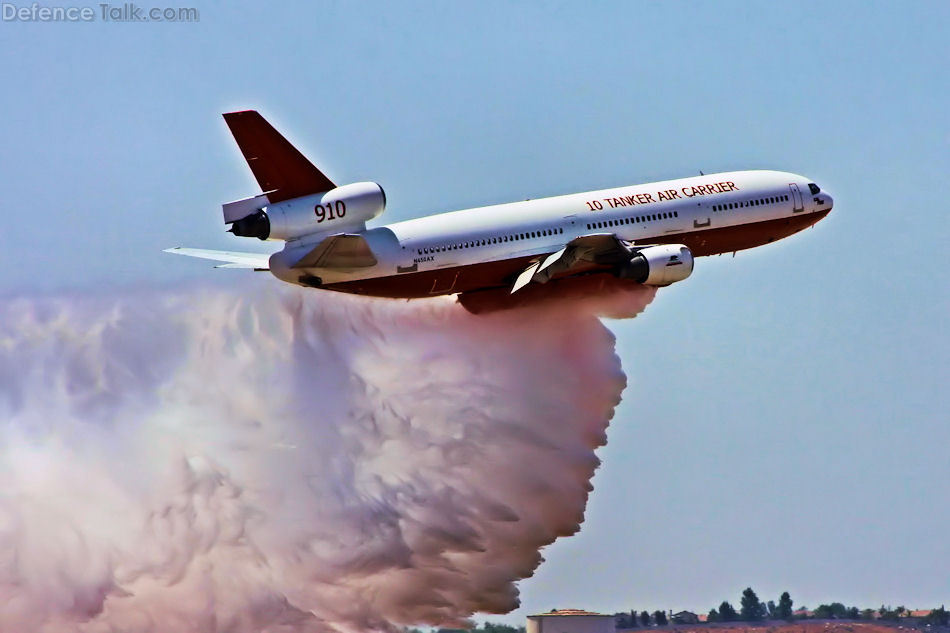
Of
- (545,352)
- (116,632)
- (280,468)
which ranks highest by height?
(545,352)

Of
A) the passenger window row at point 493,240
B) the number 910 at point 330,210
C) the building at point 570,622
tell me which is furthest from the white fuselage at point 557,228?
the building at point 570,622

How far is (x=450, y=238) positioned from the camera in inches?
2280

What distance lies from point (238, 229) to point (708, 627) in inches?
2613

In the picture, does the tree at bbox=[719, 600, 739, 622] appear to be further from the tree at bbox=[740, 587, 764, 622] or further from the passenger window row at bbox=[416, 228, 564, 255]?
the passenger window row at bbox=[416, 228, 564, 255]

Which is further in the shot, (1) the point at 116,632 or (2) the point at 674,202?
(2) the point at 674,202

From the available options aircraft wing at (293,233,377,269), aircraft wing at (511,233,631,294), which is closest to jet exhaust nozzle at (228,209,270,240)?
aircraft wing at (293,233,377,269)

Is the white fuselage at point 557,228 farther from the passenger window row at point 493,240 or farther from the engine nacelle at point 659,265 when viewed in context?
the engine nacelle at point 659,265

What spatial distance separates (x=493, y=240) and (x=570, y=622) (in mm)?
41089

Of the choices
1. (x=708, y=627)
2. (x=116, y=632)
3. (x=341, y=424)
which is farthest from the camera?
(x=708, y=627)

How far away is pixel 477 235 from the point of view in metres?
58.2

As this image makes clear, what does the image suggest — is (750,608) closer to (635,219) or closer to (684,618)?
(684,618)

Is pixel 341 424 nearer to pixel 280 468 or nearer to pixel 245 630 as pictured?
pixel 280 468

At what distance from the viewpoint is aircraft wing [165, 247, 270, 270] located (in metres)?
60.1

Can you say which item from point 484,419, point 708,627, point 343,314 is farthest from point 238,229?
point 708,627
